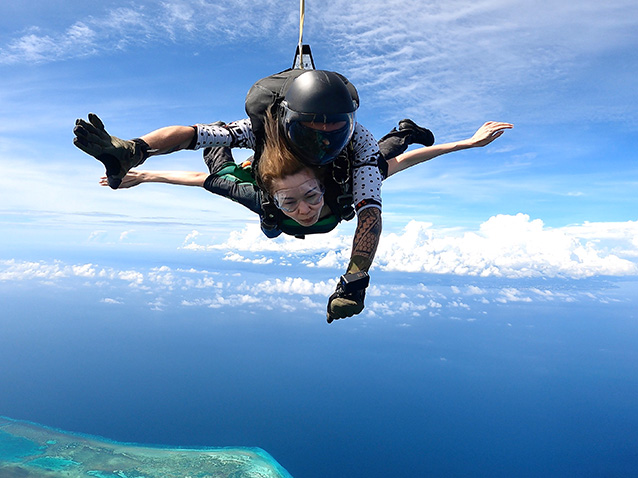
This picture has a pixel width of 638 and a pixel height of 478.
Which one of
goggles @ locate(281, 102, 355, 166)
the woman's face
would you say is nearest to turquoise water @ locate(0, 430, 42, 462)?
the woman's face

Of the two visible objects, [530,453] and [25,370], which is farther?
[25,370]

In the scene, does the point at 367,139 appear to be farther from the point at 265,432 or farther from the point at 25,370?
the point at 25,370

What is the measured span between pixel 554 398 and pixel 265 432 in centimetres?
12204

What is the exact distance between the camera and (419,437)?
388 ft

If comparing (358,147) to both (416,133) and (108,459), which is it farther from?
(108,459)

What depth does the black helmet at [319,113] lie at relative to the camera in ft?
7.89

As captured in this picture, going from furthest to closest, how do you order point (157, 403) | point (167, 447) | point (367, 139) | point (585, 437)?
point (157, 403) < point (585, 437) < point (167, 447) < point (367, 139)

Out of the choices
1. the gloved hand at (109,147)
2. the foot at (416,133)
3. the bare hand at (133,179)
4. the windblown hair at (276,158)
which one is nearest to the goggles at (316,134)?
the windblown hair at (276,158)

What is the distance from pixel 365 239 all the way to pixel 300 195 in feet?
1.86

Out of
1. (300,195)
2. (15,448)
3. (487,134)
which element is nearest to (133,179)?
(300,195)

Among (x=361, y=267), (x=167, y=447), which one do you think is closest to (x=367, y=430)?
(x=167, y=447)

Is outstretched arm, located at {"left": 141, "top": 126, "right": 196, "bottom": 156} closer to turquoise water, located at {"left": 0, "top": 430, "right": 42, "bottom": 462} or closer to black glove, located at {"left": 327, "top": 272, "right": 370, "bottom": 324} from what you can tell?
black glove, located at {"left": 327, "top": 272, "right": 370, "bottom": 324}

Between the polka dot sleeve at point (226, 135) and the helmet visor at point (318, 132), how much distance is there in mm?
625

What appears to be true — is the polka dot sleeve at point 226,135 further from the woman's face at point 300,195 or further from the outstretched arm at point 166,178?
the outstretched arm at point 166,178
